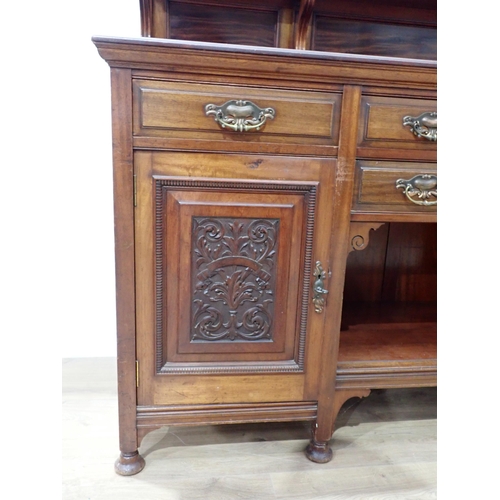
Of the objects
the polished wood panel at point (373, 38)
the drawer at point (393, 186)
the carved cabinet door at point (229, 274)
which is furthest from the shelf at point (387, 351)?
the polished wood panel at point (373, 38)

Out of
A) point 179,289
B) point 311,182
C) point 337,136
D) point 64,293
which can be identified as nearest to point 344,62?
point 337,136

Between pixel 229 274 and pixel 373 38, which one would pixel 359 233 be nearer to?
pixel 229 274

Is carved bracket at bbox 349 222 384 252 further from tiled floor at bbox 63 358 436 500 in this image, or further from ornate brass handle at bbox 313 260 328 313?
tiled floor at bbox 63 358 436 500

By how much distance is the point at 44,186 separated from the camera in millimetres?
414

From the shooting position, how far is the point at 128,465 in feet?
3.37

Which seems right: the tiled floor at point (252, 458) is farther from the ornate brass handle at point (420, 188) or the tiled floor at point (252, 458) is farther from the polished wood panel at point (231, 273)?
the ornate brass handle at point (420, 188)

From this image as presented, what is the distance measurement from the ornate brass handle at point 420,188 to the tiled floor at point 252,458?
2.30 ft

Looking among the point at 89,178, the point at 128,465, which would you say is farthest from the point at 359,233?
the point at 89,178

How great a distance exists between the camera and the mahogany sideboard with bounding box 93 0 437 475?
863mm

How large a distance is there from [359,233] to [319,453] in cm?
59

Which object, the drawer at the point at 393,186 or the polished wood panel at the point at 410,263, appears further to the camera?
the polished wood panel at the point at 410,263

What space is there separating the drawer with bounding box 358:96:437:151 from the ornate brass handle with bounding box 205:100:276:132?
222 millimetres

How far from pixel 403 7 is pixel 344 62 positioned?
472 millimetres

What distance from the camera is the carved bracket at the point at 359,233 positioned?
99 cm
